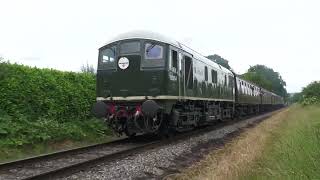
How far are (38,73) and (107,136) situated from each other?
3.46m

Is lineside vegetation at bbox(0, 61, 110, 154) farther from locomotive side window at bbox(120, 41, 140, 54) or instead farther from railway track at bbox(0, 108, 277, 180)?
locomotive side window at bbox(120, 41, 140, 54)

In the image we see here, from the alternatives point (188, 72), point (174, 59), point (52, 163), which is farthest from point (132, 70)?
point (52, 163)

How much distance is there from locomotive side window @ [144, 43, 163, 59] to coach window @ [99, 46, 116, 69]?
3.58 feet

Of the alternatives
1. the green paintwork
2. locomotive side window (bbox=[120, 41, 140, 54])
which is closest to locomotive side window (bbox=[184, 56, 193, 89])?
the green paintwork

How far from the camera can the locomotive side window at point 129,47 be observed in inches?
575

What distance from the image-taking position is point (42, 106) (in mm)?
15406

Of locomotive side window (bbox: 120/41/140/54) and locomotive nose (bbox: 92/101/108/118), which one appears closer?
locomotive nose (bbox: 92/101/108/118)

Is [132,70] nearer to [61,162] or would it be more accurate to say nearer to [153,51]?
[153,51]

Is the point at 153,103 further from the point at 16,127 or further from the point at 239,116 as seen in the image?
the point at 239,116

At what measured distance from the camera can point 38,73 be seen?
50.6ft

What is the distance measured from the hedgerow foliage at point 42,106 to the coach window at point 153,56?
327 cm

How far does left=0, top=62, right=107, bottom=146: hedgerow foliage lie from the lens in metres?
Answer: 13.2

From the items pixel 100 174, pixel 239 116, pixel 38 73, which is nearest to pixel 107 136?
pixel 38 73

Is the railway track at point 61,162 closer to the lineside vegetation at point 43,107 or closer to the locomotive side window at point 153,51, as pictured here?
the lineside vegetation at point 43,107
